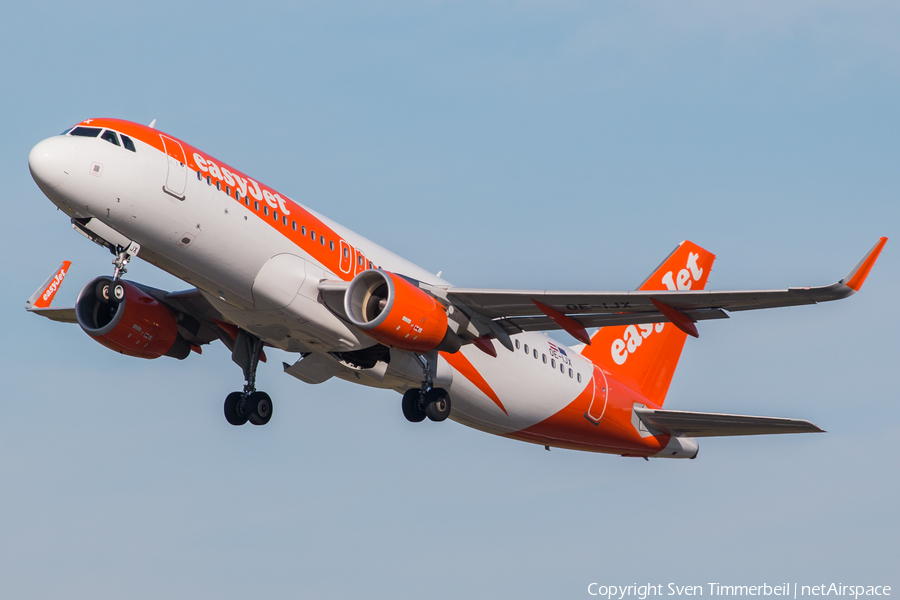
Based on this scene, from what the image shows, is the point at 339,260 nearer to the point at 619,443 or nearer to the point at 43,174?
the point at 43,174

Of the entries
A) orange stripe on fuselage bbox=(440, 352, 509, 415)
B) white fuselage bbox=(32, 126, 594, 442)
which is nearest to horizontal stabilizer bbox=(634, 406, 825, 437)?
white fuselage bbox=(32, 126, 594, 442)

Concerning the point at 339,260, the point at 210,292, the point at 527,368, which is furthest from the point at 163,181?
the point at 527,368

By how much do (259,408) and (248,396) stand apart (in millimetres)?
507

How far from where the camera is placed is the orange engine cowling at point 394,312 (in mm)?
25344

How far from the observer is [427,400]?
28.3m

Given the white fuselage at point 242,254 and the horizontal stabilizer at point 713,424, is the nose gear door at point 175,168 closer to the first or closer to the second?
the white fuselage at point 242,254

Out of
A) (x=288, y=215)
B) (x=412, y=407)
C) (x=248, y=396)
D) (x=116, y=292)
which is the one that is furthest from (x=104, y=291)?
(x=412, y=407)

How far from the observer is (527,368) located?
31031 millimetres

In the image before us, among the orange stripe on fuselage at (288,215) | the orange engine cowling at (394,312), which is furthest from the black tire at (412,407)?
the orange stripe on fuselage at (288,215)

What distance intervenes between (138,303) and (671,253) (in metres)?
18.4

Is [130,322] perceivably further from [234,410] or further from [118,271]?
[118,271]

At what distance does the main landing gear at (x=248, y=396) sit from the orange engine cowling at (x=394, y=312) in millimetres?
4980

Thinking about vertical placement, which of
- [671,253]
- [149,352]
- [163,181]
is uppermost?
[671,253]

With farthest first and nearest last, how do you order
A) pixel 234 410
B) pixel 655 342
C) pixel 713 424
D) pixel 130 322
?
pixel 655 342 < pixel 713 424 < pixel 234 410 < pixel 130 322
